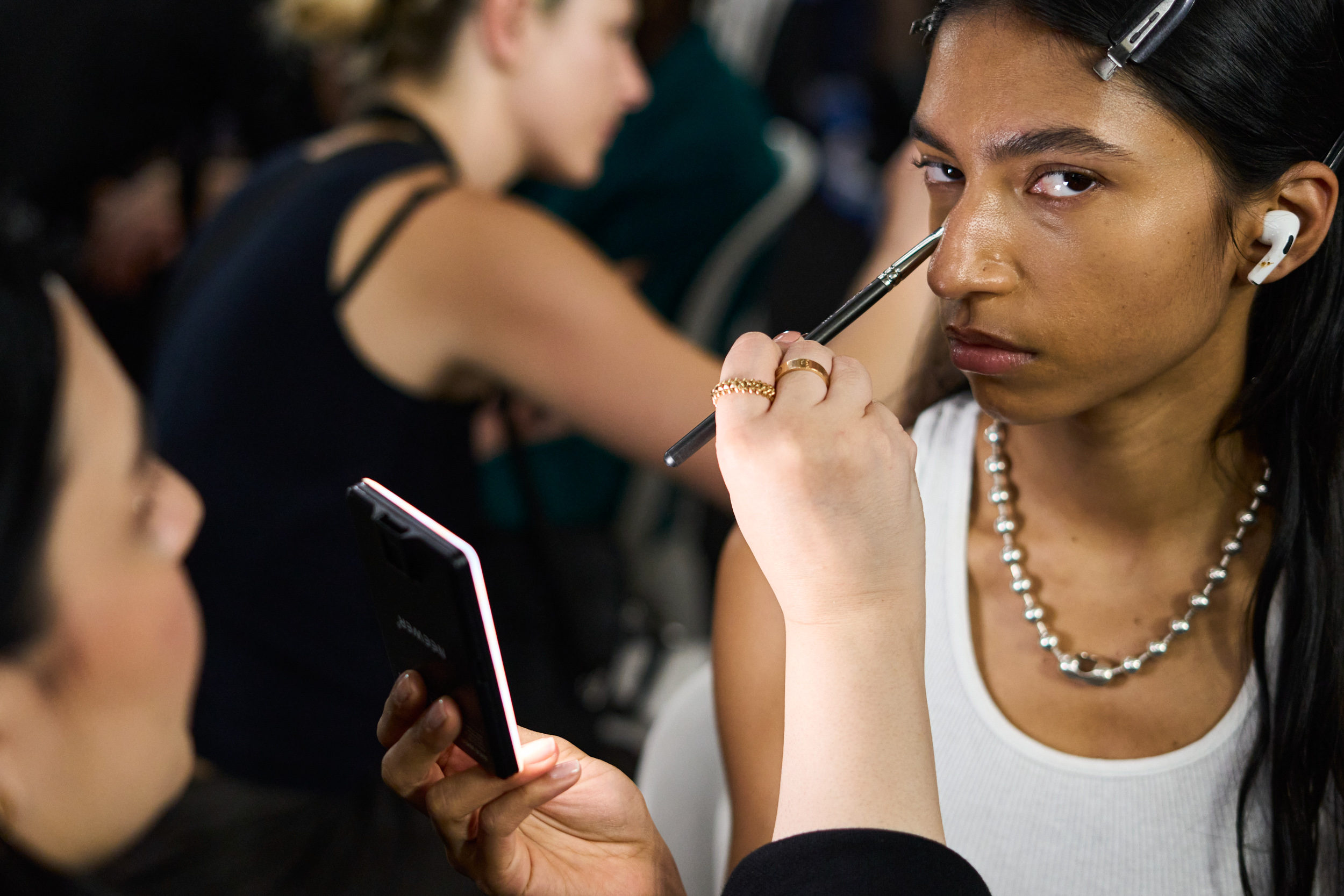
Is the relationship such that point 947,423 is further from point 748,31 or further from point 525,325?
point 748,31

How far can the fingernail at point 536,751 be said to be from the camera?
0.54 metres

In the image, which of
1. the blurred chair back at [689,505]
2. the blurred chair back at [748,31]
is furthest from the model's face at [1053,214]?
the blurred chair back at [748,31]

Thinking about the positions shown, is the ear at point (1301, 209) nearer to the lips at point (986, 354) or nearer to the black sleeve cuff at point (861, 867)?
the lips at point (986, 354)

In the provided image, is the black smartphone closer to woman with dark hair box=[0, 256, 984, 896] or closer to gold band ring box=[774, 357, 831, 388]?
woman with dark hair box=[0, 256, 984, 896]

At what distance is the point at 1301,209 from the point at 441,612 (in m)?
0.57

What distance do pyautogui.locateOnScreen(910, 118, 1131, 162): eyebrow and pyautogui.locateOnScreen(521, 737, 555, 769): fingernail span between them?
40 centimetres

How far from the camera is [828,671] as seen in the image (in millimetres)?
519

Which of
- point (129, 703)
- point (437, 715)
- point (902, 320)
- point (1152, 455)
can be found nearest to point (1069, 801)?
point (1152, 455)

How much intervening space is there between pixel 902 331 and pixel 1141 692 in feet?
1.01

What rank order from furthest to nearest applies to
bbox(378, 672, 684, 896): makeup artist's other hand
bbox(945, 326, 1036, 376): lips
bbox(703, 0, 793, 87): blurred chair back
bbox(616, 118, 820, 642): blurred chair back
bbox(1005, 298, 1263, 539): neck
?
1. bbox(703, 0, 793, 87): blurred chair back
2. bbox(616, 118, 820, 642): blurred chair back
3. bbox(1005, 298, 1263, 539): neck
4. bbox(945, 326, 1036, 376): lips
5. bbox(378, 672, 684, 896): makeup artist's other hand

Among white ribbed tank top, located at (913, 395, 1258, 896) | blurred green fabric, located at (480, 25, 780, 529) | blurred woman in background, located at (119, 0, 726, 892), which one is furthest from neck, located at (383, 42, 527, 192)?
white ribbed tank top, located at (913, 395, 1258, 896)

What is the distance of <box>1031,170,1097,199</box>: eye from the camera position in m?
0.62

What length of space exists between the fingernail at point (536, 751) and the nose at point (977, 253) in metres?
0.33

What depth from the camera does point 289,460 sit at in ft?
3.24
